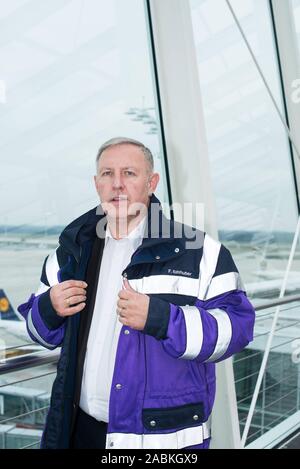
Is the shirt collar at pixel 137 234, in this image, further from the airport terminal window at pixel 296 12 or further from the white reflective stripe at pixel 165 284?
the airport terminal window at pixel 296 12

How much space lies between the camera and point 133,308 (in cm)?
100

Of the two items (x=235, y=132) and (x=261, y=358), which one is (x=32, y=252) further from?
(x=261, y=358)

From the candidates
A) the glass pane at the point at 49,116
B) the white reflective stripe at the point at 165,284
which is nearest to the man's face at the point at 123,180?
the white reflective stripe at the point at 165,284

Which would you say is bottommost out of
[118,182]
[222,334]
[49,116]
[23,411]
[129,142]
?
[23,411]

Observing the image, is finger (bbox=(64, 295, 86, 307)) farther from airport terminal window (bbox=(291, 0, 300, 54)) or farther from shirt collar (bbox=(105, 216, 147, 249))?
airport terminal window (bbox=(291, 0, 300, 54))

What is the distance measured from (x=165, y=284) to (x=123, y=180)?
274mm

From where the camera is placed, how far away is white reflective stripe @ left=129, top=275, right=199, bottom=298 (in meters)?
1.09

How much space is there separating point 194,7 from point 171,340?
5.70 ft

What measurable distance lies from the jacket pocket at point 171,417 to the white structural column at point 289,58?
2430mm

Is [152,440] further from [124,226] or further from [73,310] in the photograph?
[124,226]

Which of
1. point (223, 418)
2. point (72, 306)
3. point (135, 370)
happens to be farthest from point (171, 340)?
A: point (223, 418)

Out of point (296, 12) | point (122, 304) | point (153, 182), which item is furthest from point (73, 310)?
point (296, 12)

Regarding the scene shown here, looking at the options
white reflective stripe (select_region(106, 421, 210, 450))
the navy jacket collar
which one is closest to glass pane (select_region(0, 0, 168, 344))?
the navy jacket collar

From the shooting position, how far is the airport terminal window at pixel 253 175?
2.26 m
